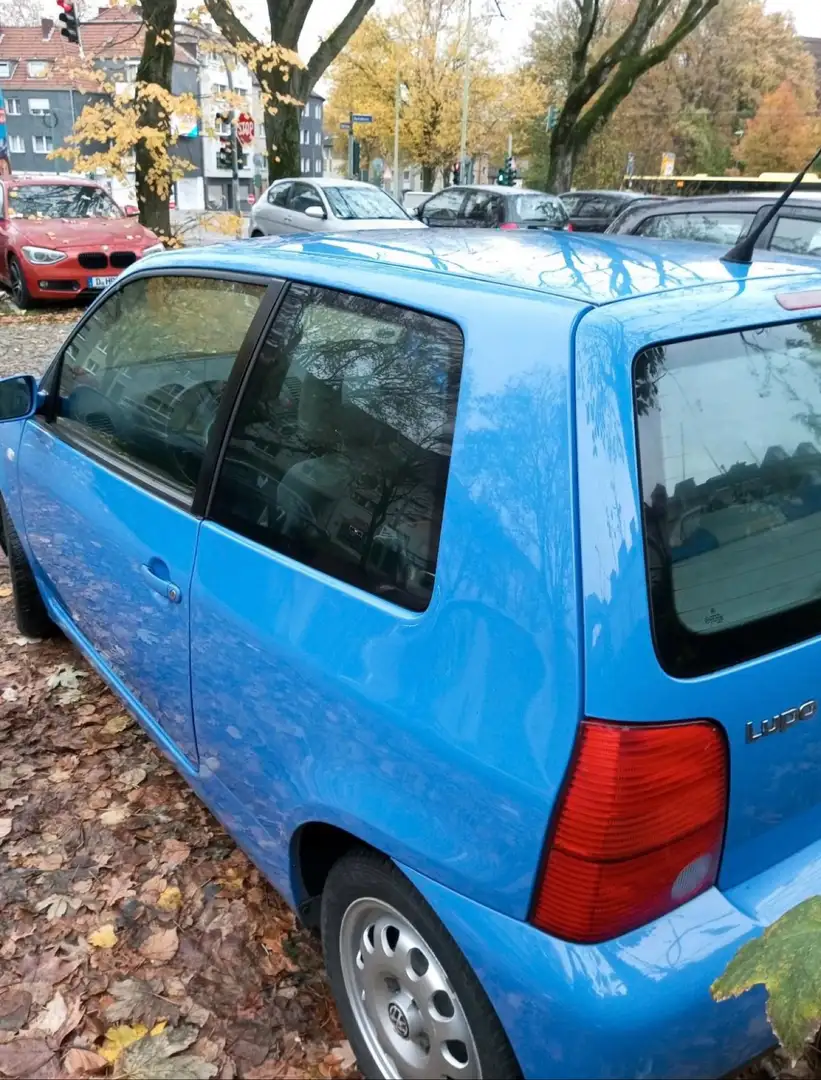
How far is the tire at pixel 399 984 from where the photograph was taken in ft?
5.42

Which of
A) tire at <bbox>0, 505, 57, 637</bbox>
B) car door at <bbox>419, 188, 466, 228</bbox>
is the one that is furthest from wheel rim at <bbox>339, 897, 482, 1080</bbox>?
car door at <bbox>419, 188, 466, 228</bbox>

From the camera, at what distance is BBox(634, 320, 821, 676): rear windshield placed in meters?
1.48

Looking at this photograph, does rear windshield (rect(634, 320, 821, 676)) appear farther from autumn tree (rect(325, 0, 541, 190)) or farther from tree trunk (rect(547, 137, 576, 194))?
autumn tree (rect(325, 0, 541, 190))

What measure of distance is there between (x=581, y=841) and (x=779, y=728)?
40 cm

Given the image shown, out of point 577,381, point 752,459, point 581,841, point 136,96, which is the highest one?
point 136,96

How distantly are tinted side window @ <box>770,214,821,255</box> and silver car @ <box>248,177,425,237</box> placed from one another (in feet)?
32.4

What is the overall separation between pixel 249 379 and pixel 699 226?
18.7ft

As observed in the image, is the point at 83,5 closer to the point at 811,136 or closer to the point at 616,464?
the point at 616,464

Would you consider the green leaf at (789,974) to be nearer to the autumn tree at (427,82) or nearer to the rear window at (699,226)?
the rear window at (699,226)

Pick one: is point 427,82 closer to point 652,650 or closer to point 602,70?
point 602,70

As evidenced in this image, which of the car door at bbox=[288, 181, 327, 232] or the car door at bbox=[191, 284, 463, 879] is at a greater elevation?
the car door at bbox=[288, 181, 327, 232]

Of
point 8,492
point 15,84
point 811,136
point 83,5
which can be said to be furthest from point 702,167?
point 8,492

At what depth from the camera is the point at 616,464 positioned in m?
1.46

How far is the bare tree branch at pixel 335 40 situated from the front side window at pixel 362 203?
1.85 meters
